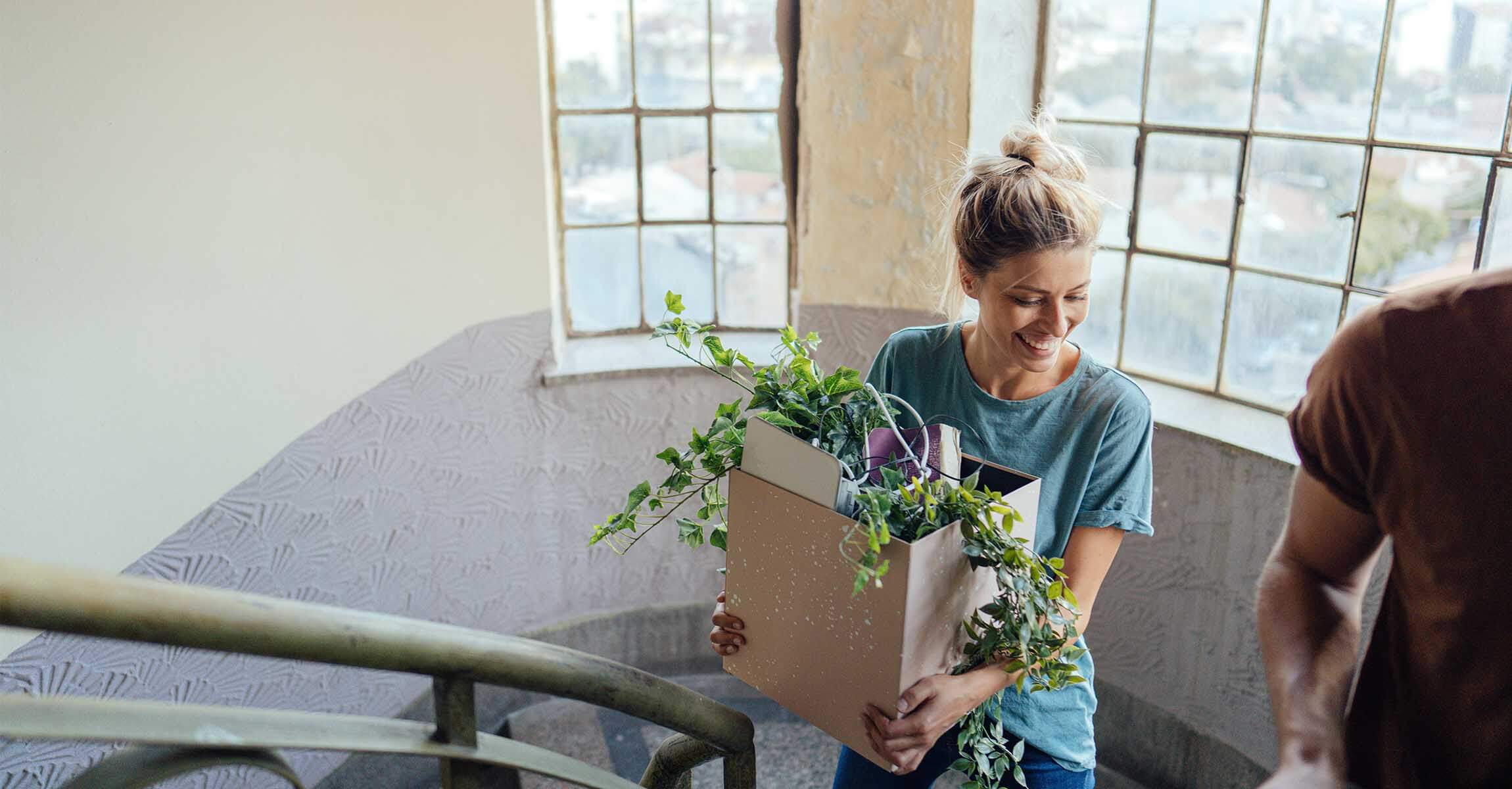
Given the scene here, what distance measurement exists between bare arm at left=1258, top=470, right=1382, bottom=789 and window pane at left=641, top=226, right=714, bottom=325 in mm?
2287

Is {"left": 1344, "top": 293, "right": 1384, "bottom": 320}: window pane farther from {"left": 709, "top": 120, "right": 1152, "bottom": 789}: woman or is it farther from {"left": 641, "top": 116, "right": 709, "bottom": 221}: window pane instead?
{"left": 641, "top": 116, "right": 709, "bottom": 221}: window pane

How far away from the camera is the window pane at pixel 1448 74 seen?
2197 mm

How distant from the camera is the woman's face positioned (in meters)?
1.58

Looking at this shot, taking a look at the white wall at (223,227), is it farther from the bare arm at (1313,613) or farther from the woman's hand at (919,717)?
the bare arm at (1313,613)

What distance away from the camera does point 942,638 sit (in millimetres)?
1313

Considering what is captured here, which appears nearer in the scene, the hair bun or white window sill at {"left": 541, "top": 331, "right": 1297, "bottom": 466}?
the hair bun

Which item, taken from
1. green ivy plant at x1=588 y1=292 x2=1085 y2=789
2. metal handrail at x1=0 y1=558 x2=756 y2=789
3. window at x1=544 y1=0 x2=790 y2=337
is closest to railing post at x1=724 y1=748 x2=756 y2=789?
metal handrail at x1=0 y1=558 x2=756 y2=789

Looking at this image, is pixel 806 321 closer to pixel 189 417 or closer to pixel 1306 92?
pixel 1306 92

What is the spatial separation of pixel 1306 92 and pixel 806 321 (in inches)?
52.5

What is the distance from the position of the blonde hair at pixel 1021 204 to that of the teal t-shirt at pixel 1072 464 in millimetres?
197

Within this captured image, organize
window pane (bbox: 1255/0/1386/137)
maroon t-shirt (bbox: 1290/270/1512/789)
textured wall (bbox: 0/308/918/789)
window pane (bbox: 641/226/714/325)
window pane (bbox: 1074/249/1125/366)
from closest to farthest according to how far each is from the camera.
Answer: maroon t-shirt (bbox: 1290/270/1512/789)
window pane (bbox: 1255/0/1386/137)
textured wall (bbox: 0/308/918/789)
window pane (bbox: 1074/249/1125/366)
window pane (bbox: 641/226/714/325)

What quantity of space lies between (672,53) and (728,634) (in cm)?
206

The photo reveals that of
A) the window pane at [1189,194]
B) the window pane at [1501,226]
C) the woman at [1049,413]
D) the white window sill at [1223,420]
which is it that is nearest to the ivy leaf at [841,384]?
the woman at [1049,413]

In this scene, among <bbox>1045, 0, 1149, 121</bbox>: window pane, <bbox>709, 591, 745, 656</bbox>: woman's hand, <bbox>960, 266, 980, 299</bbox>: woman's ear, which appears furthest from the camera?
<bbox>1045, 0, 1149, 121</bbox>: window pane
